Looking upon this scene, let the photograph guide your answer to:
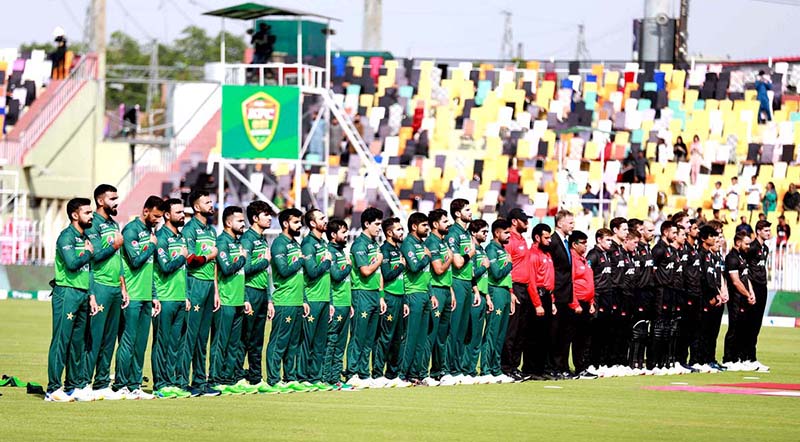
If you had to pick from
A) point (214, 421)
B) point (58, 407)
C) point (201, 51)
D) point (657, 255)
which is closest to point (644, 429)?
point (214, 421)

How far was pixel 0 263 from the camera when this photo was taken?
3878cm

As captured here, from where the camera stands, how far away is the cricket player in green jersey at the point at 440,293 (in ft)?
60.3

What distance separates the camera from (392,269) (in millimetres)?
18000

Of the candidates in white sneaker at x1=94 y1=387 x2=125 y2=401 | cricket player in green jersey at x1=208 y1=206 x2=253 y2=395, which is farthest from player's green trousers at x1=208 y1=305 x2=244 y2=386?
white sneaker at x1=94 y1=387 x2=125 y2=401

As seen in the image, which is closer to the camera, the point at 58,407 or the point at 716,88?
the point at 58,407

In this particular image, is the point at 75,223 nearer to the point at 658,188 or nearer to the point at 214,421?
the point at 214,421

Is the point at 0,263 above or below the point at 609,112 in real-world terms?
below

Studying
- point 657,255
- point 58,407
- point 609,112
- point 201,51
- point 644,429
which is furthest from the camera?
point 201,51

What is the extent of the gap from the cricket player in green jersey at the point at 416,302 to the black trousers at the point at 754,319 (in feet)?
17.7

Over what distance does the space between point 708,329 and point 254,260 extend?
761 centimetres

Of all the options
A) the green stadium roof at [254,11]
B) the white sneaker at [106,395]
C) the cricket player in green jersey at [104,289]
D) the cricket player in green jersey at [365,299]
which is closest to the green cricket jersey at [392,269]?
the cricket player in green jersey at [365,299]

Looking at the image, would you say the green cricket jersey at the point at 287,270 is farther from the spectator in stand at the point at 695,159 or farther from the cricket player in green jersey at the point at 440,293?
the spectator in stand at the point at 695,159

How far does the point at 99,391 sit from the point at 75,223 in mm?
1645

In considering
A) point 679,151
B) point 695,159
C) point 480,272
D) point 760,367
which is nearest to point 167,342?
point 480,272
